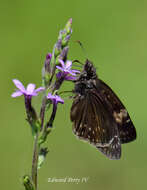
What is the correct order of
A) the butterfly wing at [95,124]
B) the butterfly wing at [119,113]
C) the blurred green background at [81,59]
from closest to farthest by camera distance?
the butterfly wing at [95,124] → the butterfly wing at [119,113] → the blurred green background at [81,59]

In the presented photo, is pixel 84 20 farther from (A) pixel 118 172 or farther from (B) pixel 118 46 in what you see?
(A) pixel 118 172

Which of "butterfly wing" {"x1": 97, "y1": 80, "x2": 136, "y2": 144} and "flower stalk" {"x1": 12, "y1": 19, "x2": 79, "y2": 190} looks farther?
"butterfly wing" {"x1": 97, "y1": 80, "x2": 136, "y2": 144}

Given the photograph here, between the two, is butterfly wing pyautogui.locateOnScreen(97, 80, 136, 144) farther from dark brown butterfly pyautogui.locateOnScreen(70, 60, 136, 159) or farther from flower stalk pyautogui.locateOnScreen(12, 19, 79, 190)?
flower stalk pyautogui.locateOnScreen(12, 19, 79, 190)

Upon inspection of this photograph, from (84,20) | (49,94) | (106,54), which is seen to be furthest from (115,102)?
(84,20)

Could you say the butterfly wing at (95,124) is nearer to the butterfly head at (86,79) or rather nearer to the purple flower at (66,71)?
the butterfly head at (86,79)

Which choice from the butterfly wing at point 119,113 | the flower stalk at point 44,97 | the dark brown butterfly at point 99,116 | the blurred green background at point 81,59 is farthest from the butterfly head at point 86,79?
the blurred green background at point 81,59

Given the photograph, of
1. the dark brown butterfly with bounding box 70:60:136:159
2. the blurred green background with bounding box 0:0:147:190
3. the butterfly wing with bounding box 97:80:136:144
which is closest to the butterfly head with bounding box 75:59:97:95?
the dark brown butterfly with bounding box 70:60:136:159

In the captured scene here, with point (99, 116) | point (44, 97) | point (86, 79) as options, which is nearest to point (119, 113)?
point (99, 116)
